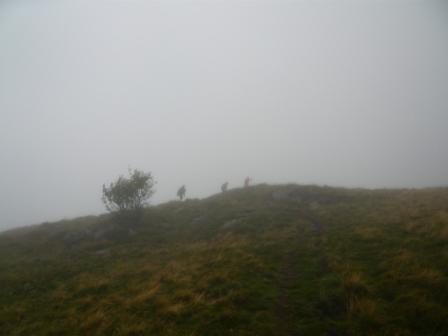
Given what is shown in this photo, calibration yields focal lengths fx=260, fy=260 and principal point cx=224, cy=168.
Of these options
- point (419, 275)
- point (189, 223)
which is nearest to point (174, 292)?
point (419, 275)

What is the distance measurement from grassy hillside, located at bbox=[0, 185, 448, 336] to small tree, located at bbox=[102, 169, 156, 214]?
12.0 ft

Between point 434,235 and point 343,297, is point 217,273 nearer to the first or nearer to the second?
point 343,297

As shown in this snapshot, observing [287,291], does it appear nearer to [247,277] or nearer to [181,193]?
[247,277]

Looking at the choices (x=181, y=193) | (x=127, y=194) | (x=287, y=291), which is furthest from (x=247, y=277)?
(x=181, y=193)

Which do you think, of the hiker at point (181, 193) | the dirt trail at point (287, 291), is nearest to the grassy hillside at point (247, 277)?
the dirt trail at point (287, 291)

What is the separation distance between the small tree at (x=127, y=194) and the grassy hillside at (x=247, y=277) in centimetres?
367

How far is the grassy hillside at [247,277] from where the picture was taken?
11.1 meters

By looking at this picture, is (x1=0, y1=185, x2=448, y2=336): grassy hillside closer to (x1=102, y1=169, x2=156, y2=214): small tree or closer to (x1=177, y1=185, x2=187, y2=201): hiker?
(x1=102, y1=169, x2=156, y2=214): small tree

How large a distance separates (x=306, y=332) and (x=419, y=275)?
663 cm

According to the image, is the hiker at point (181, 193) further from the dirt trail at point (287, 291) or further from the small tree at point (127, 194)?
the dirt trail at point (287, 291)

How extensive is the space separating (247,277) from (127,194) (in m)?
22.4

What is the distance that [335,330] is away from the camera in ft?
33.7

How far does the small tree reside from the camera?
33062mm

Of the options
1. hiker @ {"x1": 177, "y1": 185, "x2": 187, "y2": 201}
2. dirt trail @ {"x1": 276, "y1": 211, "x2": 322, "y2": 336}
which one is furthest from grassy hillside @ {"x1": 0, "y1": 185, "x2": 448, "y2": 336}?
hiker @ {"x1": 177, "y1": 185, "x2": 187, "y2": 201}
